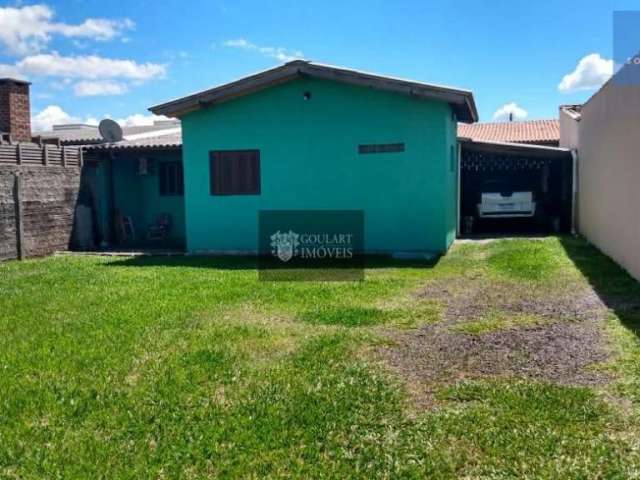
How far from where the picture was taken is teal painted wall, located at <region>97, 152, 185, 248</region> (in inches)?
646

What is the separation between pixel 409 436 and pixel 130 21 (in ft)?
39.7

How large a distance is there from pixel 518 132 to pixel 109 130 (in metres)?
20.0

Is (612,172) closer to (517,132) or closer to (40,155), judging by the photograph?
(40,155)

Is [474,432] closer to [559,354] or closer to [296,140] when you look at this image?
[559,354]

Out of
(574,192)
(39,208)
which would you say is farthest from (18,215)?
(574,192)

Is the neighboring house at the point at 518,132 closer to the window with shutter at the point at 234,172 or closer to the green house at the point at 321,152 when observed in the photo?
the green house at the point at 321,152

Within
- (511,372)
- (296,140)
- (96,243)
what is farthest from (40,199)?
(511,372)

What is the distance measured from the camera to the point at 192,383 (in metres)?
4.39

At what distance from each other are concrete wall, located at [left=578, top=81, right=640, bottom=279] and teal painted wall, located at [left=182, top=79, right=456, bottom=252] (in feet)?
10.3

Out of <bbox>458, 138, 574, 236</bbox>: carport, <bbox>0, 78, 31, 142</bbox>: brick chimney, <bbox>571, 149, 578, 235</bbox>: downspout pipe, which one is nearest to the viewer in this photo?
<bbox>0, 78, 31, 142</bbox>: brick chimney

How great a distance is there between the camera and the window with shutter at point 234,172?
1268 centimetres

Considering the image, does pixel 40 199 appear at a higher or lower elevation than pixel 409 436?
higher

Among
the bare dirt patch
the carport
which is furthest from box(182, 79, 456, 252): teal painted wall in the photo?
the bare dirt patch

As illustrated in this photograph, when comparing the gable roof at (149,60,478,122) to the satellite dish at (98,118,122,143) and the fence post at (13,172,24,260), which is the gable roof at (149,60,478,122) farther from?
the satellite dish at (98,118,122,143)
